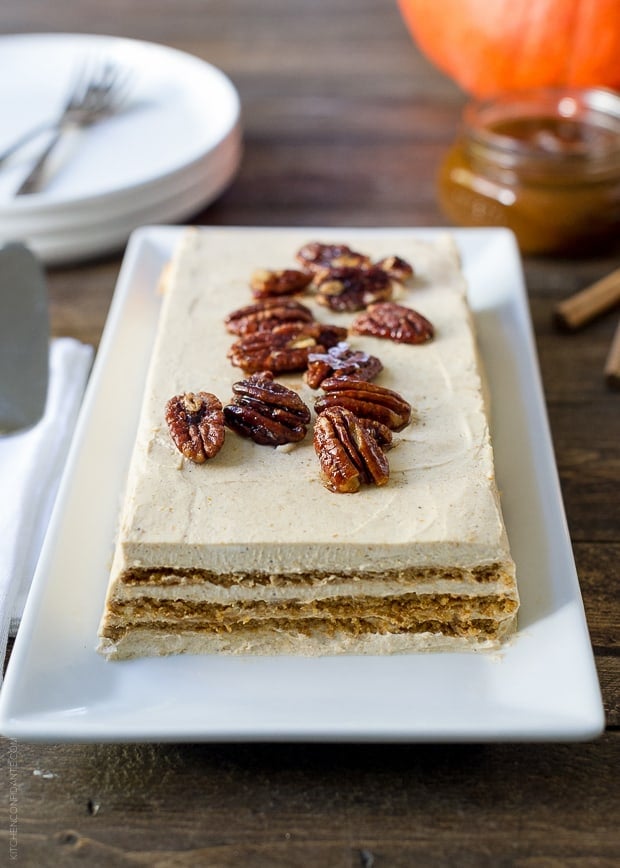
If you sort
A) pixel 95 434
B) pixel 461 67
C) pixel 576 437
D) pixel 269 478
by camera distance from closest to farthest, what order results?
pixel 269 478 < pixel 95 434 < pixel 576 437 < pixel 461 67

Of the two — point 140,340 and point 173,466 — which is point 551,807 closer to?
point 173,466

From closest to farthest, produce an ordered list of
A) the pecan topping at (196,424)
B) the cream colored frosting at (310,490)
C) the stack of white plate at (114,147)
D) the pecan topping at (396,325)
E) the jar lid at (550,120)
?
the cream colored frosting at (310,490)
the pecan topping at (196,424)
the pecan topping at (396,325)
the stack of white plate at (114,147)
the jar lid at (550,120)

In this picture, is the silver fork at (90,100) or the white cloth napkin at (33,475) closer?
the white cloth napkin at (33,475)

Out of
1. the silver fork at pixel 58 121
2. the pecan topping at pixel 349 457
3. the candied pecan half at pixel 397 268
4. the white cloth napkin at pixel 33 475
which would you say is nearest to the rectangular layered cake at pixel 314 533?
the pecan topping at pixel 349 457

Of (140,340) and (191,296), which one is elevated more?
(191,296)

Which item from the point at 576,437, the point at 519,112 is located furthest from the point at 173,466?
the point at 519,112

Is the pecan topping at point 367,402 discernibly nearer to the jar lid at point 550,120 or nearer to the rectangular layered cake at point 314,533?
the rectangular layered cake at point 314,533

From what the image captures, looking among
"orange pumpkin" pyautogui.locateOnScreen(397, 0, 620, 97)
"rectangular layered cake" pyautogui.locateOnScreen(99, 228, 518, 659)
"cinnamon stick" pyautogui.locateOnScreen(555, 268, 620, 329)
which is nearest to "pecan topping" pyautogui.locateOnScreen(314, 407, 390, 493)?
"rectangular layered cake" pyautogui.locateOnScreen(99, 228, 518, 659)
